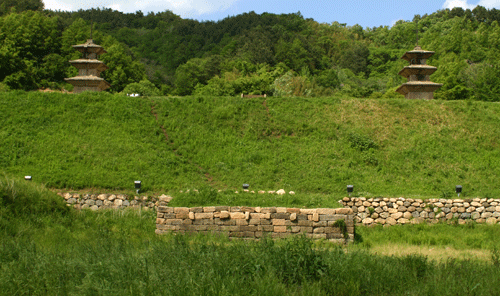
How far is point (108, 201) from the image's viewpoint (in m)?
15.6

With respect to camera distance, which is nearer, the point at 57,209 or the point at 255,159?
the point at 57,209

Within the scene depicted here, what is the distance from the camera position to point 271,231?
1159 cm

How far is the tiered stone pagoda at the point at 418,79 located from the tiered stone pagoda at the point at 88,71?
2427 cm

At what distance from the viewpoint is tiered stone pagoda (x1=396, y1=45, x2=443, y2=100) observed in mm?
30922

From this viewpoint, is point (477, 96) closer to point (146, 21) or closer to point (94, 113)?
point (94, 113)

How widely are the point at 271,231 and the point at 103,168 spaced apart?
388 inches

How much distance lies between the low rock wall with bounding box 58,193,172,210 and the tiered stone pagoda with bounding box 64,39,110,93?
17.5 meters

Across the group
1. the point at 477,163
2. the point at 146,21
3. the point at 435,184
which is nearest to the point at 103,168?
the point at 435,184

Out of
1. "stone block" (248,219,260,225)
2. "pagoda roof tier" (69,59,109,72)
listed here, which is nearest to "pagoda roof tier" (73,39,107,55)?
"pagoda roof tier" (69,59,109,72)

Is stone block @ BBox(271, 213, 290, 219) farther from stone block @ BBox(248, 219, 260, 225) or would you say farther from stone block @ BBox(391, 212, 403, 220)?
stone block @ BBox(391, 212, 403, 220)

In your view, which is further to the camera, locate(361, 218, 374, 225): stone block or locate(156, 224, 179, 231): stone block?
locate(361, 218, 374, 225): stone block

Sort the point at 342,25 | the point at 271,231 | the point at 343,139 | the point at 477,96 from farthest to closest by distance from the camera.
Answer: the point at 342,25 < the point at 477,96 < the point at 343,139 < the point at 271,231

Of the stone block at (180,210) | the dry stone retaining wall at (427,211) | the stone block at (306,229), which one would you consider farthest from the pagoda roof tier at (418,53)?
the stone block at (180,210)

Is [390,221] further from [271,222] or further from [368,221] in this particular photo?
[271,222]
